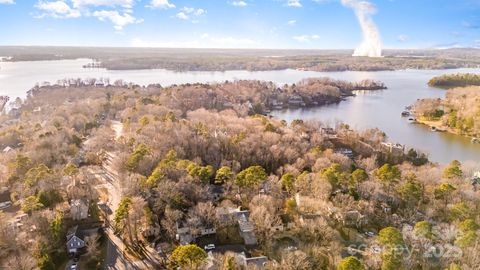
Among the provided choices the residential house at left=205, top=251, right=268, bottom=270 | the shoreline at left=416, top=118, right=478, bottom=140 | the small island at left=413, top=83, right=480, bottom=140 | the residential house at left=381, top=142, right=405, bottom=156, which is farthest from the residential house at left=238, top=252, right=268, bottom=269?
the shoreline at left=416, top=118, right=478, bottom=140

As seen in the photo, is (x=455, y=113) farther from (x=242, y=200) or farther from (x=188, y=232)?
(x=188, y=232)

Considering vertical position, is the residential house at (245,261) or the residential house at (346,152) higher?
the residential house at (346,152)

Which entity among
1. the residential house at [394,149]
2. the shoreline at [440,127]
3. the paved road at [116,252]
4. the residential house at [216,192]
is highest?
the shoreline at [440,127]

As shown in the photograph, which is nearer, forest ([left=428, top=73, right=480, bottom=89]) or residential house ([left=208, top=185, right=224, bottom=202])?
residential house ([left=208, top=185, right=224, bottom=202])

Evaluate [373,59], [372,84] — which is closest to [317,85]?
[372,84]

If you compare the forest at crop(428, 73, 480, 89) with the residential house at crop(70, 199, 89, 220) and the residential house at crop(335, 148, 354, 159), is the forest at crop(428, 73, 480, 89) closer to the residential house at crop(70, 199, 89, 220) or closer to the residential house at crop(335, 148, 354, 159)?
the residential house at crop(335, 148, 354, 159)

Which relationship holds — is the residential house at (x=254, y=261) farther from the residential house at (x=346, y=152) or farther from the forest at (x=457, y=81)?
the forest at (x=457, y=81)

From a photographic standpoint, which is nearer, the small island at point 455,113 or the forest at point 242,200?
the forest at point 242,200

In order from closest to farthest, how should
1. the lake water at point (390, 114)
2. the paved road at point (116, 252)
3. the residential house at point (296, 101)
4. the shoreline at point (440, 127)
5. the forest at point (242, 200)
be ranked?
the forest at point (242, 200), the paved road at point (116, 252), the lake water at point (390, 114), the shoreline at point (440, 127), the residential house at point (296, 101)

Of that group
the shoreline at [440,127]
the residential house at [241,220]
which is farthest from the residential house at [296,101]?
the residential house at [241,220]
